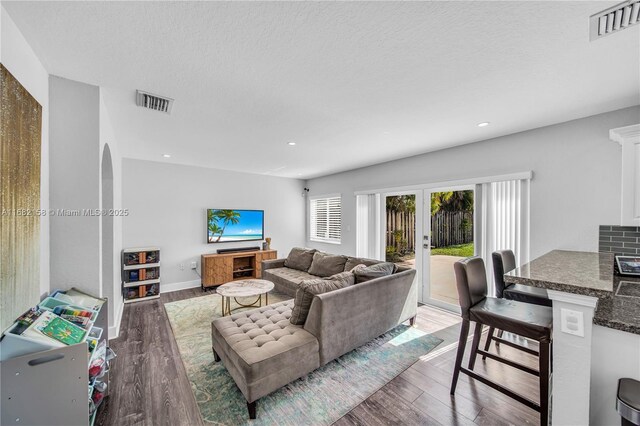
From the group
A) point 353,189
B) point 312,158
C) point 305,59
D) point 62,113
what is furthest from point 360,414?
point 353,189

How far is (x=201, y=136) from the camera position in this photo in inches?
127

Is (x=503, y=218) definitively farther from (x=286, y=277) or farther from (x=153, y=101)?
(x=153, y=101)

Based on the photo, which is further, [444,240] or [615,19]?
[444,240]

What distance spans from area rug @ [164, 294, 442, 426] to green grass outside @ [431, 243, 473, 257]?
4.76 ft

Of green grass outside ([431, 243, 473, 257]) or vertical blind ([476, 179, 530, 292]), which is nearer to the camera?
vertical blind ([476, 179, 530, 292])

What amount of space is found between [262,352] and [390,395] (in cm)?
107

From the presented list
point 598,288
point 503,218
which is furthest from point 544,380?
point 503,218

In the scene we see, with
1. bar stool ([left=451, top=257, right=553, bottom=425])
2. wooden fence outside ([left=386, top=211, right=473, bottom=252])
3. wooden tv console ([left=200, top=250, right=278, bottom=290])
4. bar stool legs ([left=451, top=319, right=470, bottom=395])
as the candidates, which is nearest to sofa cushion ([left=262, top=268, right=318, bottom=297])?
wooden tv console ([left=200, top=250, right=278, bottom=290])

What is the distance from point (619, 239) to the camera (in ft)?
7.93

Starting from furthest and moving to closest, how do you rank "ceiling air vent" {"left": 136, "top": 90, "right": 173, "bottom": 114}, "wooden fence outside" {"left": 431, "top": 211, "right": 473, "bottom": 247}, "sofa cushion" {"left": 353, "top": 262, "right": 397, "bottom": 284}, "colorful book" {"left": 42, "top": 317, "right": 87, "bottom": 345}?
"wooden fence outside" {"left": 431, "top": 211, "right": 473, "bottom": 247}
"sofa cushion" {"left": 353, "top": 262, "right": 397, "bottom": 284}
"ceiling air vent" {"left": 136, "top": 90, "right": 173, "bottom": 114}
"colorful book" {"left": 42, "top": 317, "right": 87, "bottom": 345}

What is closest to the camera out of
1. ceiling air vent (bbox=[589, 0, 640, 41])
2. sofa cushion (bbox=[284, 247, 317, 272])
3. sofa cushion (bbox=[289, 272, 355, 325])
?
ceiling air vent (bbox=[589, 0, 640, 41])

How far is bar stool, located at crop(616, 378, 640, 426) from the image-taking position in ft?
2.96

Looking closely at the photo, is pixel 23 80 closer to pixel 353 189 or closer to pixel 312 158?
pixel 312 158

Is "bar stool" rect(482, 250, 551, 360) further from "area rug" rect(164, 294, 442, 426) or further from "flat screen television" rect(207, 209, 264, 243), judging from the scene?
"flat screen television" rect(207, 209, 264, 243)
